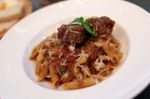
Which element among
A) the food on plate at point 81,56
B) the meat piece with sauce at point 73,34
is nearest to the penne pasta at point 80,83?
the food on plate at point 81,56

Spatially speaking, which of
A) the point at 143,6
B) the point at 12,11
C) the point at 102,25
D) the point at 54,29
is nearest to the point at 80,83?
the point at 102,25

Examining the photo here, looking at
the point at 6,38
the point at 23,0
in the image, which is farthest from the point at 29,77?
the point at 23,0

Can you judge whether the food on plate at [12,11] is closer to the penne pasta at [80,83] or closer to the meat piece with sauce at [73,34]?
the meat piece with sauce at [73,34]

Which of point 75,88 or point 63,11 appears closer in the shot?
point 75,88

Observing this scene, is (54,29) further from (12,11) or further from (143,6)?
(143,6)

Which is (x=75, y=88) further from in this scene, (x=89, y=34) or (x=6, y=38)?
(x=6, y=38)

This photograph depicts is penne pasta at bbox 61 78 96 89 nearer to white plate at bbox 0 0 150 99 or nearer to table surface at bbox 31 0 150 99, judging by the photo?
white plate at bbox 0 0 150 99

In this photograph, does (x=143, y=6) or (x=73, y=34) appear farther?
(x=143, y=6)
